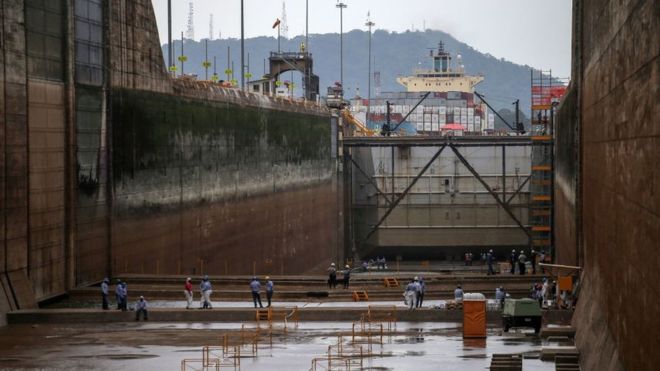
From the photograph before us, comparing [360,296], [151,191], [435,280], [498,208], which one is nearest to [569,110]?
[435,280]

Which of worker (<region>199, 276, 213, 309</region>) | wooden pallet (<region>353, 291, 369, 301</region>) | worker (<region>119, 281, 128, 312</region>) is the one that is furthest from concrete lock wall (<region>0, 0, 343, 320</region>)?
wooden pallet (<region>353, 291, 369, 301</region>)

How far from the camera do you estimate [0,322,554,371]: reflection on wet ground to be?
28.6 meters

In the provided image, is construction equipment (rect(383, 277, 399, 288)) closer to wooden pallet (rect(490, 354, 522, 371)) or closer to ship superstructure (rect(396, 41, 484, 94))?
wooden pallet (rect(490, 354, 522, 371))

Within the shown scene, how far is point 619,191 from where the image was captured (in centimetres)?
2384

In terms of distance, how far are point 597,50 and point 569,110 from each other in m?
15.5

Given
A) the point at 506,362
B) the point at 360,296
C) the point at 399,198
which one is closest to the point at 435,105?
the point at 399,198

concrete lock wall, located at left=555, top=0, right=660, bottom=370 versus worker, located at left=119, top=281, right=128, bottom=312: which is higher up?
concrete lock wall, located at left=555, top=0, right=660, bottom=370

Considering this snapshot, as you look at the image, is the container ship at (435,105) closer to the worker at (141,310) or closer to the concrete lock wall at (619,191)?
the worker at (141,310)

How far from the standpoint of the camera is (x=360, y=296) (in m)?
41.4

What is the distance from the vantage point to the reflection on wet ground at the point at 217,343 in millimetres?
28625

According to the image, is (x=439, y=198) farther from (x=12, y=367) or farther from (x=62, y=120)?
(x=12, y=367)

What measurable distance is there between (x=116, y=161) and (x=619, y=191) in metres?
26.6

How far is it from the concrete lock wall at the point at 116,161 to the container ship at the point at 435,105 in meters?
103

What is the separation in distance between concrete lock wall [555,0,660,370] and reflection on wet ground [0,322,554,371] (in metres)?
2.57
